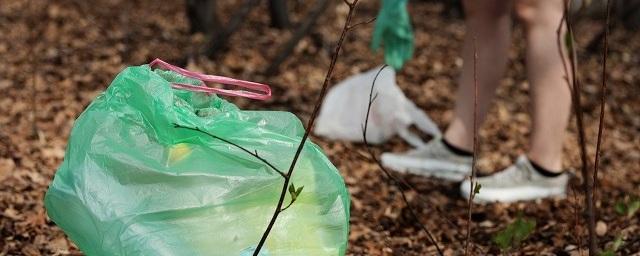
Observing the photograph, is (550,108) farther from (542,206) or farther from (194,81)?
(194,81)

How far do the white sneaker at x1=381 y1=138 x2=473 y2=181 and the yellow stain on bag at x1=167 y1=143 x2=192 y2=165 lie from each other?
1638mm

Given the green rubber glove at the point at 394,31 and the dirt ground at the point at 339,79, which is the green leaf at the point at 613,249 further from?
the green rubber glove at the point at 394,31

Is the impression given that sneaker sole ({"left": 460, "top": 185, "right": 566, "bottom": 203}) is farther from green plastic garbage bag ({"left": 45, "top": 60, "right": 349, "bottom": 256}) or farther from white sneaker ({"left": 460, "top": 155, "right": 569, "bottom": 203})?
green plastic garbage bag ({"left": 45, "top": 60, "right": 349, "bottom": 256})

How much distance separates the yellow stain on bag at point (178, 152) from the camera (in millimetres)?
1532

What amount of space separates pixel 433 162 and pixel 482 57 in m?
0.40

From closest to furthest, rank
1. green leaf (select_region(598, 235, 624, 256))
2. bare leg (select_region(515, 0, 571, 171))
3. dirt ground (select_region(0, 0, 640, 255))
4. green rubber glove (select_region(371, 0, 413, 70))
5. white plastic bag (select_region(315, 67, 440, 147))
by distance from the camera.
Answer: green leaf (select_region(598, 235, 624, 256)) < dirt ground (select_region(0, 0, 640, 255)) < bare leg (select_region(515, 0, 571, 171)) < green rubber glove (select_region(371, 0, 413, 70)) < white plastic bag (select_region(315, 67, 440, 147))

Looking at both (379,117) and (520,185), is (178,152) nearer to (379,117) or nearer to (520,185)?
(520,185)

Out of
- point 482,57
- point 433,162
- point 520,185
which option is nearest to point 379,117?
point 433,162

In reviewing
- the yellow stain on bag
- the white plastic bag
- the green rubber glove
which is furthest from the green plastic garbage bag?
the white plastic bag

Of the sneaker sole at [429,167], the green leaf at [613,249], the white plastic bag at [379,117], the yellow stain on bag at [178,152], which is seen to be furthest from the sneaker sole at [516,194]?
the yellow stain on bag at [178,152]

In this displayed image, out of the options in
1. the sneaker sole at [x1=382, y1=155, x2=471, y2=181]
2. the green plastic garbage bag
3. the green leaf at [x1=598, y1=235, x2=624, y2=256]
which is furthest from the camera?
the sneaker sole at [x1=382, y1=155, x2=471, y2=181]

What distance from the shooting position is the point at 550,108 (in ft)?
8.97

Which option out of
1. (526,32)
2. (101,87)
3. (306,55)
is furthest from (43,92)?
(526,32)

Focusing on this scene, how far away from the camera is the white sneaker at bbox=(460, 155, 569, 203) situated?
2754 millimetres
